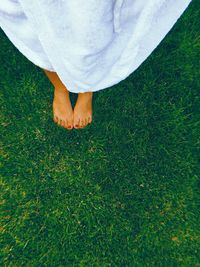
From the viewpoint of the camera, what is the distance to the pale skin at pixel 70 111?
170 centimetres

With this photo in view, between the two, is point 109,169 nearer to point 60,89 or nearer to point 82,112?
point 82,112

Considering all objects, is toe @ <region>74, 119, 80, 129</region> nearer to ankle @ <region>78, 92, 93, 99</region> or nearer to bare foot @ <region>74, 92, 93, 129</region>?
bare foot @ <region>74, 92, 93, 129</region>

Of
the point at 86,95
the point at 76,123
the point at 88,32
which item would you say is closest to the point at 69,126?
the point at 76,123

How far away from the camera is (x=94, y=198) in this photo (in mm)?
1719

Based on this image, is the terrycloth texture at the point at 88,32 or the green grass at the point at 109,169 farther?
the green grass at the point at 109,169

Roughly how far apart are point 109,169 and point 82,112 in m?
0.34

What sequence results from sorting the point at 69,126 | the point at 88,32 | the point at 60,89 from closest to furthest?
1. the point at 88,32
2. the point at 60,89
3. the point at 69,126

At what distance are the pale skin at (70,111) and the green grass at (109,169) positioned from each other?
0.15ft

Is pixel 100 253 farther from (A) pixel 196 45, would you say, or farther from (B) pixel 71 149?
(A) pixel 196 45

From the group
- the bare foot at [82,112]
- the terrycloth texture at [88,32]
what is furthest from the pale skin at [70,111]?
the terrycloth texture at [88,32]

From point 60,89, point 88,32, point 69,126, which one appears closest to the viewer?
point 88,32

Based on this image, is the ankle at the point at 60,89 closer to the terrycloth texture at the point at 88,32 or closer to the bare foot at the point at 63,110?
the bare foot at the point at 63,110

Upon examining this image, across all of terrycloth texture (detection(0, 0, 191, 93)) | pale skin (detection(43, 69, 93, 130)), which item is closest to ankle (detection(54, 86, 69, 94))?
pale skin (detection(43, 69, 93, 130))

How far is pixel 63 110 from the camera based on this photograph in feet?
5.66
